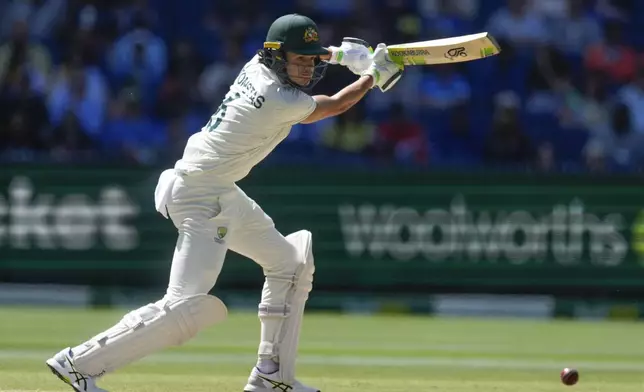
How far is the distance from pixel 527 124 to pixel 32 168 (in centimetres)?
515

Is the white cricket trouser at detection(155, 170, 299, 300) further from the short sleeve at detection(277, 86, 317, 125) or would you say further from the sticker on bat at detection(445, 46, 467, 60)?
the sticker on bat at detection(445, 46, 467, 60)

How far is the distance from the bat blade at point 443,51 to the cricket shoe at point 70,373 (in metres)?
2.04

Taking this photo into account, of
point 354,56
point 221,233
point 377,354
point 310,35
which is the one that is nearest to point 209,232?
point 221,233

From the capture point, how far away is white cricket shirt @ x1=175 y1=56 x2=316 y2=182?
573 cm

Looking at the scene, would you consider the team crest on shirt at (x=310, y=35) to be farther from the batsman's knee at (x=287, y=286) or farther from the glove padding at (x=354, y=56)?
the batsman's knee at (x=287, y=286)

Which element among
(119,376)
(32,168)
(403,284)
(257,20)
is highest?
(257,20)

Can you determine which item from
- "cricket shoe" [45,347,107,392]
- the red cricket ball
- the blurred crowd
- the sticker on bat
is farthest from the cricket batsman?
the blurred crowd

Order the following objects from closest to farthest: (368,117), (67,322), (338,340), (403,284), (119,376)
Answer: (119,376) → (338,340) → (67,322) → (403,284) → (368,117)

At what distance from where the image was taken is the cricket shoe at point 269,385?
6070mm

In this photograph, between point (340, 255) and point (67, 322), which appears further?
point (340, 255)

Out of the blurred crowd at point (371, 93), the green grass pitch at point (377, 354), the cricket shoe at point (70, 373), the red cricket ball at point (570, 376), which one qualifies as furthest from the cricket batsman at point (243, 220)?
the blurred crowd at point (371, 93)

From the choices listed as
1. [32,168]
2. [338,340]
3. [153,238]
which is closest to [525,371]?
[338,340]

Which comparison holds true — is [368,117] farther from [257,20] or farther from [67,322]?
[67,322]

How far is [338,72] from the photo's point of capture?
44.4 ft
